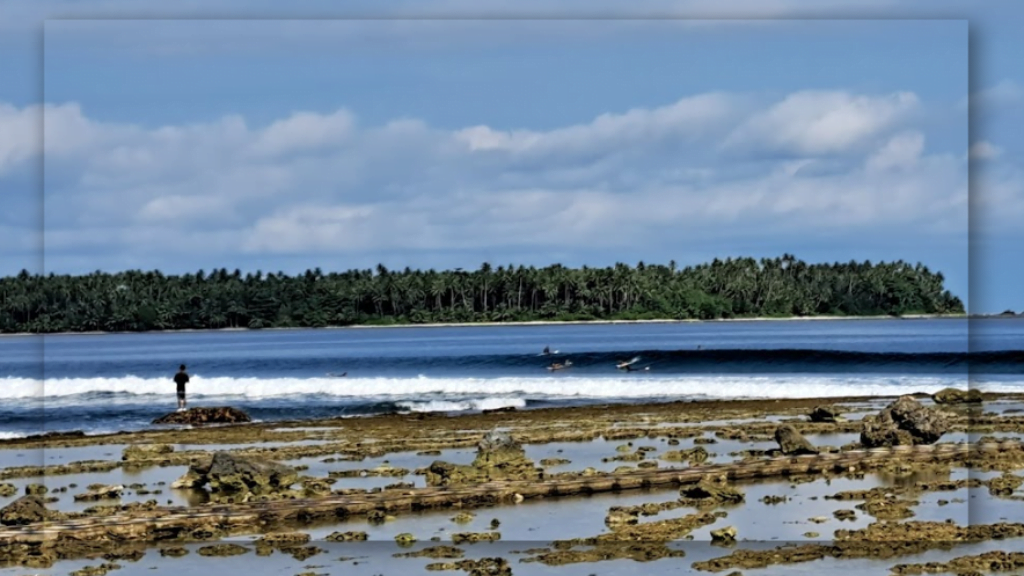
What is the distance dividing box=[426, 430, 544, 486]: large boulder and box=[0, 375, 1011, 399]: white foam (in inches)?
1257

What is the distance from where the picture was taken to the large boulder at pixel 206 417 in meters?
55.2

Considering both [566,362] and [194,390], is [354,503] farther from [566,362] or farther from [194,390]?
[566,362]

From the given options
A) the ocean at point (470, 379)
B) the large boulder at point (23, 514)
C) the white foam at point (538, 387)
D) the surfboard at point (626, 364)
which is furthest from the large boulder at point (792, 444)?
→ the surfboard at point (626, 364)

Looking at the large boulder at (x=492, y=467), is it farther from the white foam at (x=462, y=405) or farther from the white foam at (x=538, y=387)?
the white foam at (x=538, y=387)

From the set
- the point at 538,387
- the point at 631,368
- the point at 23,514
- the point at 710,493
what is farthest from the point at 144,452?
the point at 631,368

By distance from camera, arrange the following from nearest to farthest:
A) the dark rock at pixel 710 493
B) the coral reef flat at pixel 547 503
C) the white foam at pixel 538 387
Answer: the coral reef flat at pixel 547 503
the dark rock at pixel 710 493
the white foam at pixel 538 387

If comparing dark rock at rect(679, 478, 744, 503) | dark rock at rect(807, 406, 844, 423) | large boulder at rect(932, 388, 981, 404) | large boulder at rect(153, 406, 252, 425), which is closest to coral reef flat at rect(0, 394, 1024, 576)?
dark rock at rect(679, 478, 744, 503)

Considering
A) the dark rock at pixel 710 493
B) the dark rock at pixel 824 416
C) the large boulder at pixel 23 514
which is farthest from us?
the dark rock at pixel 824 416

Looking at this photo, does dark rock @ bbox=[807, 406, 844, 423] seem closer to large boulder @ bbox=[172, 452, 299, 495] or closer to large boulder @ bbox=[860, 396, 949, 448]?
large boulder @ bbox=[860, 396, 949, 448]

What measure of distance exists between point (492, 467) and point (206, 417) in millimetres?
24869

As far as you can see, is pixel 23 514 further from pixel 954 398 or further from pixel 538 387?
pixel 538 387

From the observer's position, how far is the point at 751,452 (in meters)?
36.4

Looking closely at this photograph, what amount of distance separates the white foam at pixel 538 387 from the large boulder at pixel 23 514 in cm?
3679

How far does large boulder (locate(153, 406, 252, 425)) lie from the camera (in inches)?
2175
